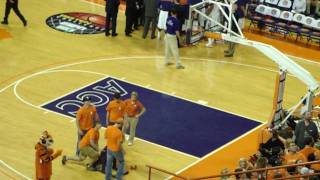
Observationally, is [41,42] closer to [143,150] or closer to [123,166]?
[143,150]

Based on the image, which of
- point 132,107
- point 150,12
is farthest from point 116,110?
point 150,12

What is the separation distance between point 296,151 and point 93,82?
8297 mm

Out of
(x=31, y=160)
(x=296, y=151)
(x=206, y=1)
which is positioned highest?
(x=206, y=1)

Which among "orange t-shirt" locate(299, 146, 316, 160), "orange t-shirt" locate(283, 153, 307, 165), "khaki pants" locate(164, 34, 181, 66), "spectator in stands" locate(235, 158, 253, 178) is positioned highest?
"khaki pants" locate(164, 34, 181, 66)

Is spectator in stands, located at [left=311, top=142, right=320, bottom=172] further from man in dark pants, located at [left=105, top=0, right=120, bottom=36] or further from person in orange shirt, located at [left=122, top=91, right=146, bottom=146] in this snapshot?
man in dark pants, located at [left=105, top=0, right=120, bottom=36]

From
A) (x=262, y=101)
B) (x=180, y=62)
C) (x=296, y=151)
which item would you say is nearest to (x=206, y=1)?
(x=180, y=62)

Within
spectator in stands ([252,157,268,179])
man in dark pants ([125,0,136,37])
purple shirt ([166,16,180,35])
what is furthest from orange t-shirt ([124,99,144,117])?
man in dark pants ([125,0,136,37])

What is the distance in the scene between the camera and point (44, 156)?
628 inches

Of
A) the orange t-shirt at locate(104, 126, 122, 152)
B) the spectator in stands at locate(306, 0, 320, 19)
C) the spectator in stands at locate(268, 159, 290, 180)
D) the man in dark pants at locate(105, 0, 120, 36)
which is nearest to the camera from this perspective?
the spectator in stands at locate(268, 159, 290, 180)

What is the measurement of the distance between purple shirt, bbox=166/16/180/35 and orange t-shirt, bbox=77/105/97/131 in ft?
22.8

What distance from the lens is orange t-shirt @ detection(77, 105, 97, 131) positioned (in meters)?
17.3

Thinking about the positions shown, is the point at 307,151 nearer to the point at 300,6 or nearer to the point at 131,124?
the point at 131,124

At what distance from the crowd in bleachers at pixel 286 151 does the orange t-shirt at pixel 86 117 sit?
3.48m

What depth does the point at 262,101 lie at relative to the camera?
72.9 ft
